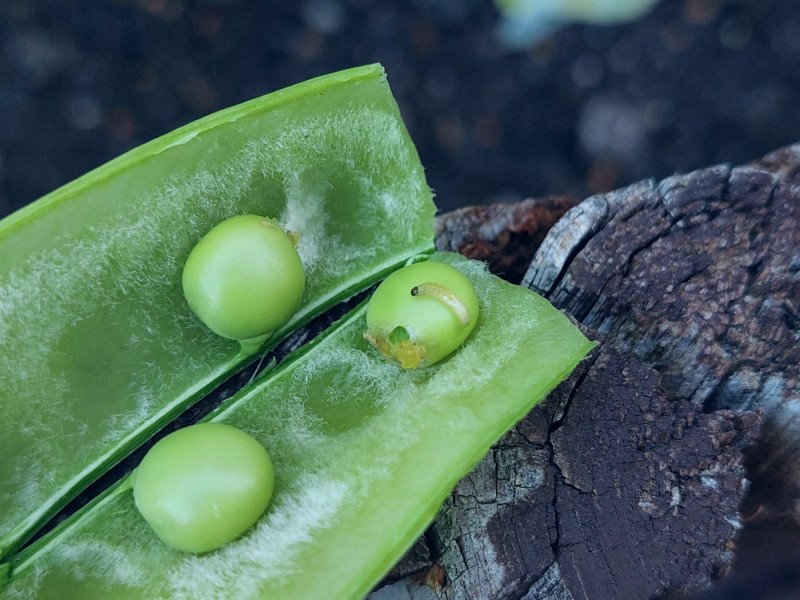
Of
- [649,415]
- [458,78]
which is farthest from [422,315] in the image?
[458,78]

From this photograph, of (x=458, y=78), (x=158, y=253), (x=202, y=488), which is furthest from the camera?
(x=458, y=78)

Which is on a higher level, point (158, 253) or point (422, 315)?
point (158, 253)

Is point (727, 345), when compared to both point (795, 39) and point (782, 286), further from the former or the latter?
point (795, 39)

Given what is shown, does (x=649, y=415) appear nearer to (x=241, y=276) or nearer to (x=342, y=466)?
(x=342, y=466)

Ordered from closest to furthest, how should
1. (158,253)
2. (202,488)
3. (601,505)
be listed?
1. (202,488)
2. (601,505)
3. (158,253)

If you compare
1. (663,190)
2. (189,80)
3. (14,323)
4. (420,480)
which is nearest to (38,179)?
(189,80)
